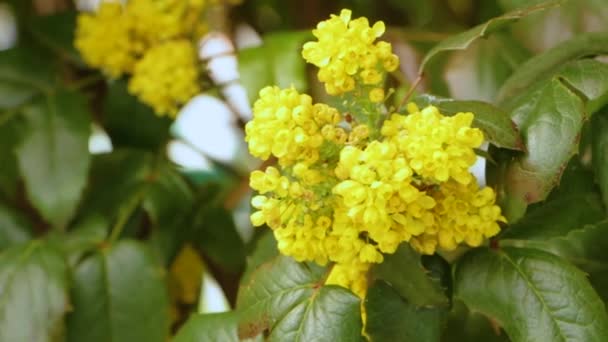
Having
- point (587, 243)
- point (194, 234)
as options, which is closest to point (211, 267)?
point (194, 234)

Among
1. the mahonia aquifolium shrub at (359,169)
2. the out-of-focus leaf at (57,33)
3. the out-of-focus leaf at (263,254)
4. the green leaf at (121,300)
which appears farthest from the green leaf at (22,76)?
the mahonia aquifolium shrub at (359,169)

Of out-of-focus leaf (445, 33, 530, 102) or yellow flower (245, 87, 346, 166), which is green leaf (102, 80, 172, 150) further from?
yellow flower (245, 87, 346, 166)

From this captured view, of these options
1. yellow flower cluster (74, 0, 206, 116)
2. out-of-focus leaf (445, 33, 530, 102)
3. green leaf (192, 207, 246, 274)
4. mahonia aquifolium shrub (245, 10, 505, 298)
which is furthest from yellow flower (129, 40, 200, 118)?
mahonia aquifolium shrub (245, 10, 505, 298)

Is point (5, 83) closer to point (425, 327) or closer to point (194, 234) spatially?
point (194, 234)

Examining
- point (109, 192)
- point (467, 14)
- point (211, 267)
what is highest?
point (467, 14)

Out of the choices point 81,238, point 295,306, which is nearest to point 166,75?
point 81,238

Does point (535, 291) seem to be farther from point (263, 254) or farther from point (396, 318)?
point (263, 254)

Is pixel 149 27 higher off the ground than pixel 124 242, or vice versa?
pixel 149 27
